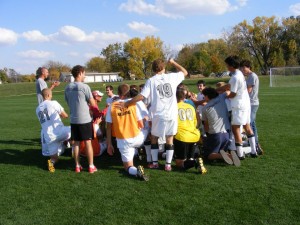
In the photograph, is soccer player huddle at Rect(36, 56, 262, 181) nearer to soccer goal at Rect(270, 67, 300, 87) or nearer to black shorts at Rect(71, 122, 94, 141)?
black shorts at Rect(71, 122, 94, 141)

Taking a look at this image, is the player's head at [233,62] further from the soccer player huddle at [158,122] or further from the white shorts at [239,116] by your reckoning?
the white shorts at [239,116]

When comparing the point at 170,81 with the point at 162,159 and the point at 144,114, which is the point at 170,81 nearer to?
the point at 144,114

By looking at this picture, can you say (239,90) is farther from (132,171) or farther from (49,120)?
(49,120)

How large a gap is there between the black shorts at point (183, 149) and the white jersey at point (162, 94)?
57 cm

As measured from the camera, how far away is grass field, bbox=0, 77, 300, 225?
13.3 ft

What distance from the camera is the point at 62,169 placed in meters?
6.39

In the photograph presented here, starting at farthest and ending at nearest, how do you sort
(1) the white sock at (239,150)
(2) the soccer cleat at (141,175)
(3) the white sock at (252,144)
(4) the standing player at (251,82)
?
1. (4) the standing player at (251,82)
2. (3) the white sock at (252,144)
3. (1) the white sock at (239,150)
4. (2) the soccer cleat at (141,175)

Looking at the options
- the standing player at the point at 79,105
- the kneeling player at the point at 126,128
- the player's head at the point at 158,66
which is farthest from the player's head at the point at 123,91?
the player's head at the point at 158,66

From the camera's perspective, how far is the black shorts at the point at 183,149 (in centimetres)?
603

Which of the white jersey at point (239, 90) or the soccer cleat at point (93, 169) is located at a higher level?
the white jersey at point (239, 90)

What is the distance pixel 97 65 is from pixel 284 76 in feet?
274

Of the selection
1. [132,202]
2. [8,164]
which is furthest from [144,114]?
[8,164]

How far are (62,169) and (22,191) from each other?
1.22 metres

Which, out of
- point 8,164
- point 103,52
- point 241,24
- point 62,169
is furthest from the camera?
point 103,52
